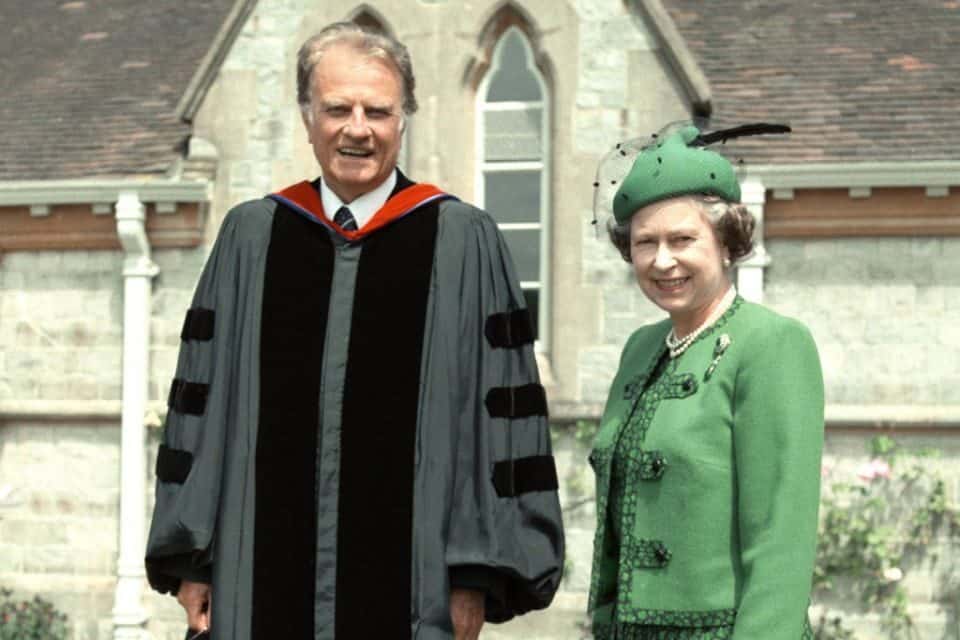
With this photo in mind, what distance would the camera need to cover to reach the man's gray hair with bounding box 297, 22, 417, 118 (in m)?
4.20

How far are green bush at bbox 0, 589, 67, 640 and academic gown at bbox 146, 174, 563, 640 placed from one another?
6625mm

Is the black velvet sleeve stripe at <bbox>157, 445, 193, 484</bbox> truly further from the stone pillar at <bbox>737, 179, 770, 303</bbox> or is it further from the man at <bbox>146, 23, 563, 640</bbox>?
the stone pillar at <bbox>737, 179, 770, 303</bbox>

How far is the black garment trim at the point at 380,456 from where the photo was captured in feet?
13.8

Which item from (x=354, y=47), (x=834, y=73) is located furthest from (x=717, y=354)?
(x=834, y=73)

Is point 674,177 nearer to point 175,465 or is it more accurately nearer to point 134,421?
point 175,465

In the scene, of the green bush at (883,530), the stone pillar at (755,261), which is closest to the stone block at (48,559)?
the stone pillar at (755,261)

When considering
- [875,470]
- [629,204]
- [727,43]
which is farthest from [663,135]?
[727,43]

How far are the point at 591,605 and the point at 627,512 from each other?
0.87 feet

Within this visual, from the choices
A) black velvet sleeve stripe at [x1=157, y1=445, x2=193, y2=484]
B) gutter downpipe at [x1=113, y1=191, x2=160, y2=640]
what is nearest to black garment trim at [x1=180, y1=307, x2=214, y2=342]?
black velvet sleeve stripe at [x1=157, y1=445, x2=193, y2=484]

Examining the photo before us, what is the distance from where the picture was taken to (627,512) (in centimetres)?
375

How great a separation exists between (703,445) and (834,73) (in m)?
7.48

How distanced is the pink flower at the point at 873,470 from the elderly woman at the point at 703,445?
19.5 ft

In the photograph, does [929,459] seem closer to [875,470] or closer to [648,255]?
[875,470]

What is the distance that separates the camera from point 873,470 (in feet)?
31.4
